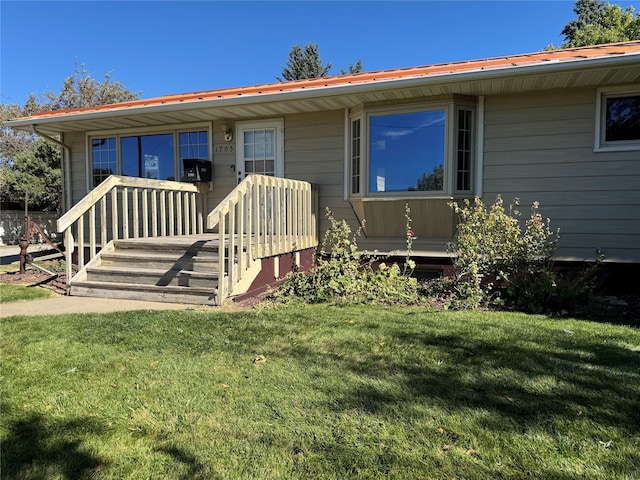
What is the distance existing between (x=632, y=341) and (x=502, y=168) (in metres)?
3.24

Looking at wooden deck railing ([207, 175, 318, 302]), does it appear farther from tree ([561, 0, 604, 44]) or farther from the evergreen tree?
tree ([561, 0, 604, 44])

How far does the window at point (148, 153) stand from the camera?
8.00 meters

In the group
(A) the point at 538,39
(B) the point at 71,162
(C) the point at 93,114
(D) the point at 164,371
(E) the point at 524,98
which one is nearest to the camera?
(D) the point at 164,371

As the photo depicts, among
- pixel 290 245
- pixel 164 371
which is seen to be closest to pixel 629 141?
pixel 290 245

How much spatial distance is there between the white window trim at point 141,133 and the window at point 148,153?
2cm

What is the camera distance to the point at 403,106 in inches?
241

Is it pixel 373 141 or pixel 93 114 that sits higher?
pixel 93 114

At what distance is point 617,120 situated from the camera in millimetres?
5586

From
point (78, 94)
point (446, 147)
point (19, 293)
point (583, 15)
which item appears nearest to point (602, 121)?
point (446, 147)

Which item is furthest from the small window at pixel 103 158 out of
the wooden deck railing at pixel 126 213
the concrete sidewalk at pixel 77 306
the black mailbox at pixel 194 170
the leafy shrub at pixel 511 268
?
the leafy shrub at pixel 511 268

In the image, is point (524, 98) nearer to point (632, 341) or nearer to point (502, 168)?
point (502, 168)

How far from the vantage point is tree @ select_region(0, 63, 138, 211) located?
17.6 meters

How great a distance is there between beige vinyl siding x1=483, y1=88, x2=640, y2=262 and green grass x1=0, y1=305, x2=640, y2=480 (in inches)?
92.0

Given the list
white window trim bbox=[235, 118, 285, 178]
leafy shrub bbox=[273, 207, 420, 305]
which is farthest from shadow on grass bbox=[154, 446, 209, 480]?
white window trim bbox=[235, 118, 285, 178]
